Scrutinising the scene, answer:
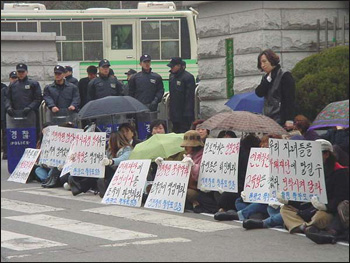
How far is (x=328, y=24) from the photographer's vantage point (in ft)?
53.8

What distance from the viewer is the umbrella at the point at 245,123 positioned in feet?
40.7

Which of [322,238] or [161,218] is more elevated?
[322,238]

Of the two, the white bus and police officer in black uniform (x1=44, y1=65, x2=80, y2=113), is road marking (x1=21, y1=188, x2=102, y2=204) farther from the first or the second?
the white bus

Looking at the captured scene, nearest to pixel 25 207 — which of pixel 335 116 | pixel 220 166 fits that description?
pixel 220 166

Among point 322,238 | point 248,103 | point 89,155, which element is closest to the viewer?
point 322,238

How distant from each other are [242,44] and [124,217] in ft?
17.1

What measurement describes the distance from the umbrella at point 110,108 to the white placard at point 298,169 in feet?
14.9

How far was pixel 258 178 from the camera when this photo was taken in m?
12.1

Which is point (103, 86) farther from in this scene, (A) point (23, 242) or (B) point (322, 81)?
(A) point (23, 242)

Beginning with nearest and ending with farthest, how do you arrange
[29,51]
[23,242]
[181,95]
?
1. [23,242]
2. [181,95]
3. [29,51]

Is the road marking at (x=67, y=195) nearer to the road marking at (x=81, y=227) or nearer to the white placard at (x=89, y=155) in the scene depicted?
the white placard at (x=89, y=155)

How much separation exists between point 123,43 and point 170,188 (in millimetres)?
16756

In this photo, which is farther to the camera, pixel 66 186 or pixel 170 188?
pixel 66 186

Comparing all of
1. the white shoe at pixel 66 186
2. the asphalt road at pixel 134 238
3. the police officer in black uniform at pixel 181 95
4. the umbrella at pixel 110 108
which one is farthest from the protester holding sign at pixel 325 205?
the police officer in black uniform at pixel 181 95
